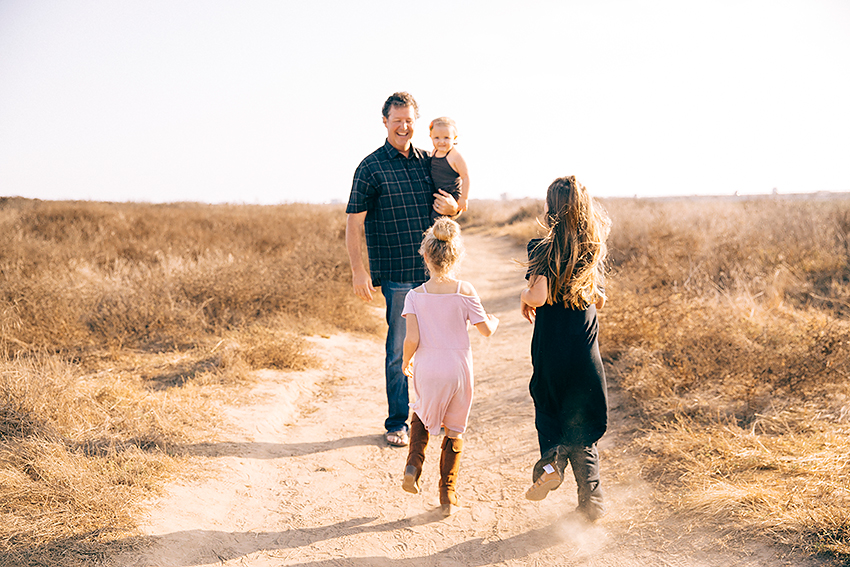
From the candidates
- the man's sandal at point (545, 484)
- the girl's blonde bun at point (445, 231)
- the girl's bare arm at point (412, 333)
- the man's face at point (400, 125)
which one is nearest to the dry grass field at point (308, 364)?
the man's sandal at point (545, 484)

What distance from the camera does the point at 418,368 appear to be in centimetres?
305

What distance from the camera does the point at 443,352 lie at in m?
2.99

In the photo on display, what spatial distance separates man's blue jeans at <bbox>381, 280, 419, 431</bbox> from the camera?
3918mm

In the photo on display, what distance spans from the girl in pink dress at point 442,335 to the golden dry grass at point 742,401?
1.24 m

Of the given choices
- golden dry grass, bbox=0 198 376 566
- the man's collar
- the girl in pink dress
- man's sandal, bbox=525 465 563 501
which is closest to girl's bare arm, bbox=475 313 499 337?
the girl in pink dress

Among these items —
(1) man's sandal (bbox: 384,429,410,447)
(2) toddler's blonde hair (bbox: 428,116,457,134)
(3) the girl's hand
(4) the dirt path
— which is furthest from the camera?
(1) man's sandal (bbox: 384,429,410,447)

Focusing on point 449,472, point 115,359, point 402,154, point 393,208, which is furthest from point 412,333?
point 115,359

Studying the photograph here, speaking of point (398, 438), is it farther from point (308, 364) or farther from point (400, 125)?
point (400, 125)

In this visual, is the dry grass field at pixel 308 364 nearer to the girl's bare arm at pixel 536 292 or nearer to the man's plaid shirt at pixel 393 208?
the girl's bare arm at pixel 536 292

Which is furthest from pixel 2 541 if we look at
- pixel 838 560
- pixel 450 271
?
pixel 838 560

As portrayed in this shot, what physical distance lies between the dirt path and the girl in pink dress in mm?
416

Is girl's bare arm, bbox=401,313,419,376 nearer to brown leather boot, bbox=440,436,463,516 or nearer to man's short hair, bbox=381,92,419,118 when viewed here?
brown leather boot, bbox=440,436,463,516

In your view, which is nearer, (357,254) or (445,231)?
(445,231)

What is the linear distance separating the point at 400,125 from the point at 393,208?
562 mm
